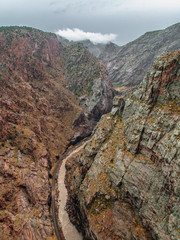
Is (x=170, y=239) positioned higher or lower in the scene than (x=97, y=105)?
lower

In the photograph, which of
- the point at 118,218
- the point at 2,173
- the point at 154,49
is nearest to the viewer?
the point at 118,218

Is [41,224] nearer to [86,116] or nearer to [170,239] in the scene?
[170,239]

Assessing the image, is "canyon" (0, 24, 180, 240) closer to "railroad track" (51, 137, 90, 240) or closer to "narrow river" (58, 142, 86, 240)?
"narrow river" (58, 142, 86, 240)

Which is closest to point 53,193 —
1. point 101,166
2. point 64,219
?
point 64,219

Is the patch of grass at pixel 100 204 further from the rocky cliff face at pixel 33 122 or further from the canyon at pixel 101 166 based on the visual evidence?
the rocky cliff face at pixel 33 122

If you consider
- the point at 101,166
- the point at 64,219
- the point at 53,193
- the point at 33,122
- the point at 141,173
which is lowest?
the point at 64,219

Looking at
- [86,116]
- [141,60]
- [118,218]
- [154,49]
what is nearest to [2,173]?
[118,218]

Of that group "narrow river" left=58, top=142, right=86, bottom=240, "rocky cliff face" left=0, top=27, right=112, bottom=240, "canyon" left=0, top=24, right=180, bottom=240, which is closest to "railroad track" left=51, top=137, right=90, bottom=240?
"canyon" left=0, top=24, right=180, bottom=240

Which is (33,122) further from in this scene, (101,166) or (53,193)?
(101,166)
